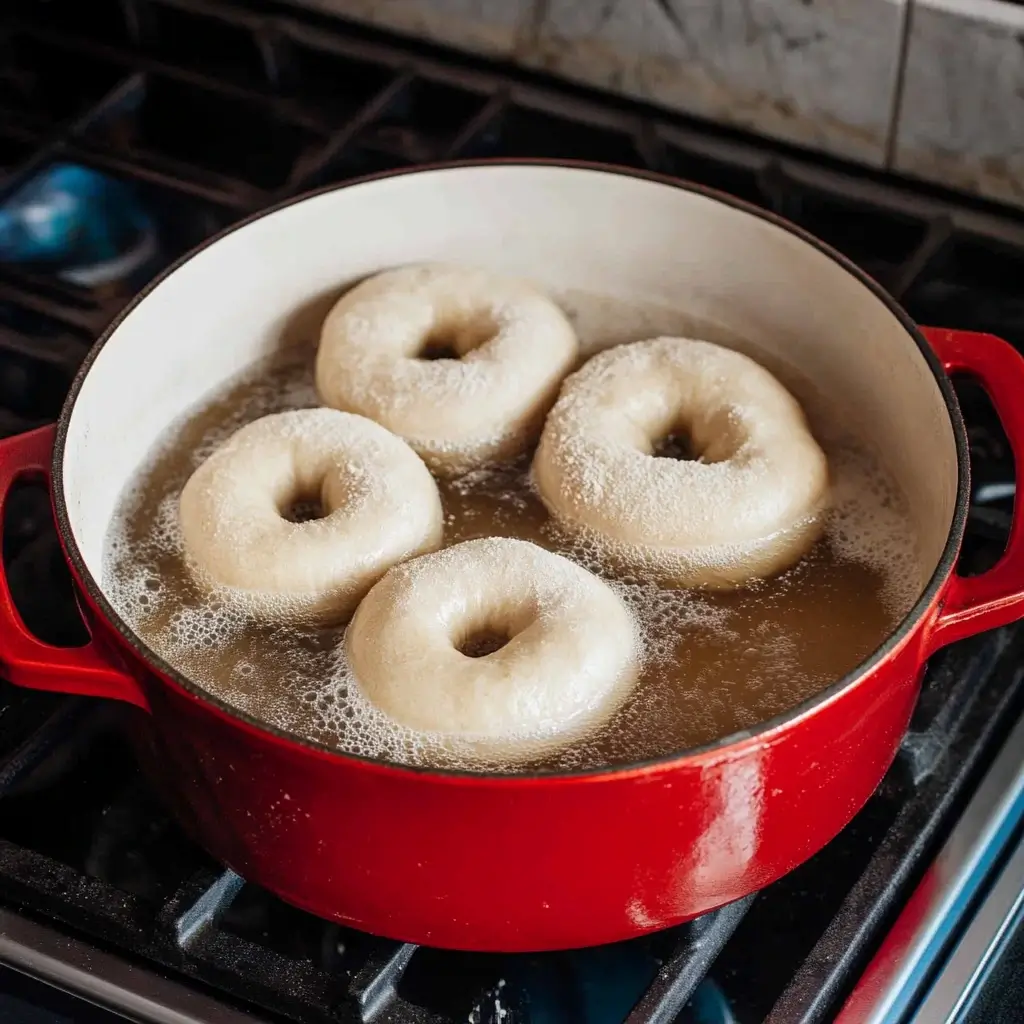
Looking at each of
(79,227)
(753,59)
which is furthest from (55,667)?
(753,59)

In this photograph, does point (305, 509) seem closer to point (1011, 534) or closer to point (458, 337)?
point (458, 337)

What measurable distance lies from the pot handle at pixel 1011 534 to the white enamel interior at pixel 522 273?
0.13ft

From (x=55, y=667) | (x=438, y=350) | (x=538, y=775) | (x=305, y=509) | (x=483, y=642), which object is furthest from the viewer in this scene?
(x=438, y=350)

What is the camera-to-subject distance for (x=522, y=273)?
42.9 inches

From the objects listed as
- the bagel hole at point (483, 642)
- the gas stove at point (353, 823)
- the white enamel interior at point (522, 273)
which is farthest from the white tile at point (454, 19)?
the bagel hole at point (483, 642)

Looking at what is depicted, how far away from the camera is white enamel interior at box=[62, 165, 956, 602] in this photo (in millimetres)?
923

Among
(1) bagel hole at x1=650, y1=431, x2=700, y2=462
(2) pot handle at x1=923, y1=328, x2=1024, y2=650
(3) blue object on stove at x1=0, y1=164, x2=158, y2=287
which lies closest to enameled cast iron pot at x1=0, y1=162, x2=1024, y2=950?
(2) pot handle at x1=923, y1=328, x2=1024, y2=650

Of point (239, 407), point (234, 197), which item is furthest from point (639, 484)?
point (234, 197)

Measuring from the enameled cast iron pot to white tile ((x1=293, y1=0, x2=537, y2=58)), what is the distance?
11.1 inches

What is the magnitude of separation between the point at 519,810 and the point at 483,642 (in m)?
0.24

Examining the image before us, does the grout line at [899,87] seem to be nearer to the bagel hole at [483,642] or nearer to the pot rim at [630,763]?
the pot rim at [630,763]

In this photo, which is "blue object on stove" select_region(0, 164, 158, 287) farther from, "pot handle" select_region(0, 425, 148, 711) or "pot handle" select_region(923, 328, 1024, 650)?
"pot handle" select_region(923, 328, 1024, 650)

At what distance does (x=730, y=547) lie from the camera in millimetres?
873

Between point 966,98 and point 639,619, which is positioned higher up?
point 966,98
